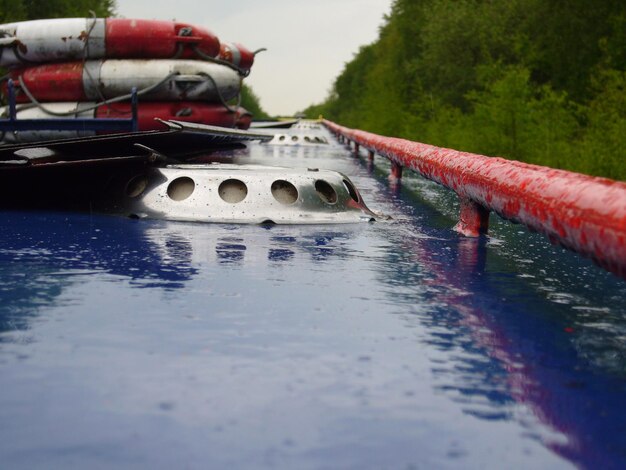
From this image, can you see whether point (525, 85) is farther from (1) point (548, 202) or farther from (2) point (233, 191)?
(1) point (548, 202)

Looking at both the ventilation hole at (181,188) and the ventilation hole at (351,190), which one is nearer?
the ventilation hole at (181,188)

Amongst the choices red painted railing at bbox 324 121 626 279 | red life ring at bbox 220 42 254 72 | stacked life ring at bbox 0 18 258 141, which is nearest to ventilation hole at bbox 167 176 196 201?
red painted railing at bbox 324 121 626 279

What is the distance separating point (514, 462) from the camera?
2.74m

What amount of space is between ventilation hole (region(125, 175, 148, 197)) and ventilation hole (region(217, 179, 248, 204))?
2.74 feet

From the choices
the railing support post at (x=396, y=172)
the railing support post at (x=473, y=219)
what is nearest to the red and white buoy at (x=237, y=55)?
the railing support post at (x=396, y=172)

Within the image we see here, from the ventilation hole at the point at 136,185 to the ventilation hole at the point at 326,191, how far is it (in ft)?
5.80

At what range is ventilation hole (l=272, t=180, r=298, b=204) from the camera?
833cm

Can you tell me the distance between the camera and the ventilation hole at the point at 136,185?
28.0 ft

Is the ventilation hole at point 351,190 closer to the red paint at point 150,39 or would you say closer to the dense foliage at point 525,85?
the dense foliage at point 525,85

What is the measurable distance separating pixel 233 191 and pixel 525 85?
40.8 ft

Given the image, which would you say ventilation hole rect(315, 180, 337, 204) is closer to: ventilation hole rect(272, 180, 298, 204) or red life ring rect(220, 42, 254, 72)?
ventilation hole rect(272, 180, 298, 204)

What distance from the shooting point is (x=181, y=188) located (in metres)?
8.45

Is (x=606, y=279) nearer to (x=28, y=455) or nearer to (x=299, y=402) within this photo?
(x=299, y=402)

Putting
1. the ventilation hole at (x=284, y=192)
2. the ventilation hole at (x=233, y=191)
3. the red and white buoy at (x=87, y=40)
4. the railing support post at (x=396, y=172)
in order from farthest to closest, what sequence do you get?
the red and white buoy at (x=87, y=40), the railing support post at (x=396, y=172), the ventilation hole at (x=284, y=192), the ventilation hole at (x=233, y=191)
